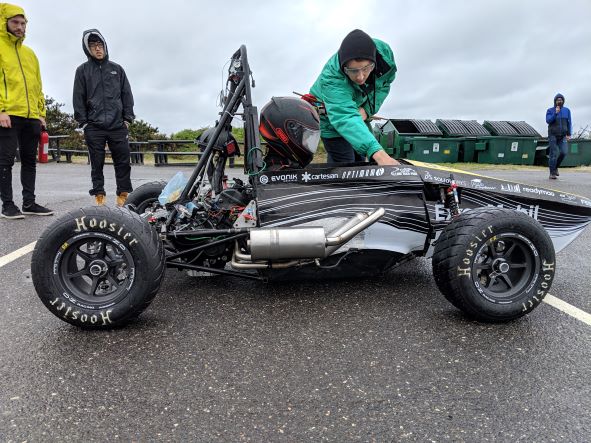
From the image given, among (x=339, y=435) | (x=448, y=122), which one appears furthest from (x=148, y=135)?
(x=339, y=435)

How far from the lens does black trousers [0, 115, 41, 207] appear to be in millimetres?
5422

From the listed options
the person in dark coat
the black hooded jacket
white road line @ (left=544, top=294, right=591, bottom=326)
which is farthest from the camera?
the person in dark coat

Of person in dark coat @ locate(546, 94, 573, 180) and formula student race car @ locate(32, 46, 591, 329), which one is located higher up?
person in dark coat @ locate(546, 94, 573, 180)

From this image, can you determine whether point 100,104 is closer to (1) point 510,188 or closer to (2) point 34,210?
(2) point 34,210

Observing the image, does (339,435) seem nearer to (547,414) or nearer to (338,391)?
(338,391)

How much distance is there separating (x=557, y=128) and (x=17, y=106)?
1183cm

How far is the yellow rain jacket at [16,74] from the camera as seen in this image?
5227mm

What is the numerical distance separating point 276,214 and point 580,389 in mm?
1790

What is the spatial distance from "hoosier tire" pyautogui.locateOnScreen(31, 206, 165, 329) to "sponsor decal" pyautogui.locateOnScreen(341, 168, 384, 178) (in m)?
1.25

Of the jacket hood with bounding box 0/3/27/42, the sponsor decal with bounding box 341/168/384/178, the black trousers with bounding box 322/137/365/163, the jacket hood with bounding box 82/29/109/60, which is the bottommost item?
the sponsor decal with bounding box 341/168/384/178

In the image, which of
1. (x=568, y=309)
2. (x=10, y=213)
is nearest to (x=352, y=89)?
(x=568, y=309)

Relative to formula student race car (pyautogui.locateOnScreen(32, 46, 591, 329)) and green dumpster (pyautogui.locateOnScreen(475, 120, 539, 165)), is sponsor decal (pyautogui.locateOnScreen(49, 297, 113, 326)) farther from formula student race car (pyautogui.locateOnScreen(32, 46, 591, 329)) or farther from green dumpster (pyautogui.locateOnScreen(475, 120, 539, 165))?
green dumpster (pyautogui.locateOnScreen(475, 120, 539, 165))

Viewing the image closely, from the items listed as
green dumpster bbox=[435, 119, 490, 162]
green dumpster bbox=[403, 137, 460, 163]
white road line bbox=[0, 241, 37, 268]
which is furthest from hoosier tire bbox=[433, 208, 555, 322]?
green dumpster bbox=[435, 119, 490, 162]

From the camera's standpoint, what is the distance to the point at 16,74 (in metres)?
5.38
